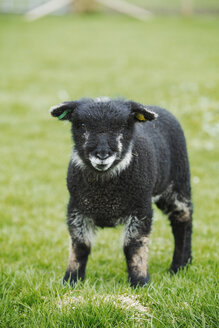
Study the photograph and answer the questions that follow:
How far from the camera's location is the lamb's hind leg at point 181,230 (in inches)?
216

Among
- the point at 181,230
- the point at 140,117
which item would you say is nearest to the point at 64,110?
the point at 140,117

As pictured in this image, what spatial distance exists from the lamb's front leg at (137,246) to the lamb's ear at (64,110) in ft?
3.70

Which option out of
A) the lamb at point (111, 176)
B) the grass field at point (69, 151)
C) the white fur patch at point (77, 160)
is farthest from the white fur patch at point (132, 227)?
the white fur patch at point (77, 160)

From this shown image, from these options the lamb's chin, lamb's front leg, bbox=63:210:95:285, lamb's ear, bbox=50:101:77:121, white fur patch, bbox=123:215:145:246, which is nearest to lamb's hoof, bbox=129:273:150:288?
white fur patch, bbox=123:215:145:246

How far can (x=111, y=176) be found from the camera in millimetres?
4449

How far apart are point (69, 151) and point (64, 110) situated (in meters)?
6.28

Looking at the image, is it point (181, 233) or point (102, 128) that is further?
point (181, 233)

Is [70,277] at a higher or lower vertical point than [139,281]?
lower

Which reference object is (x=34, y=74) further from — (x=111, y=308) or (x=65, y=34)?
(x=111, y=308)

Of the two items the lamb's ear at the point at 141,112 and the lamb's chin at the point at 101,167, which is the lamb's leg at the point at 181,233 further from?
the lamb's chin at the point at 101,167

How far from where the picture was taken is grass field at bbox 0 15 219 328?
150 inches

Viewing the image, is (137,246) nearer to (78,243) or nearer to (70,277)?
(78,243)

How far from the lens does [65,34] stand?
23359 millimetres

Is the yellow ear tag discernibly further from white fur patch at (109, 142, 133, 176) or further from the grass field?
the grass field
